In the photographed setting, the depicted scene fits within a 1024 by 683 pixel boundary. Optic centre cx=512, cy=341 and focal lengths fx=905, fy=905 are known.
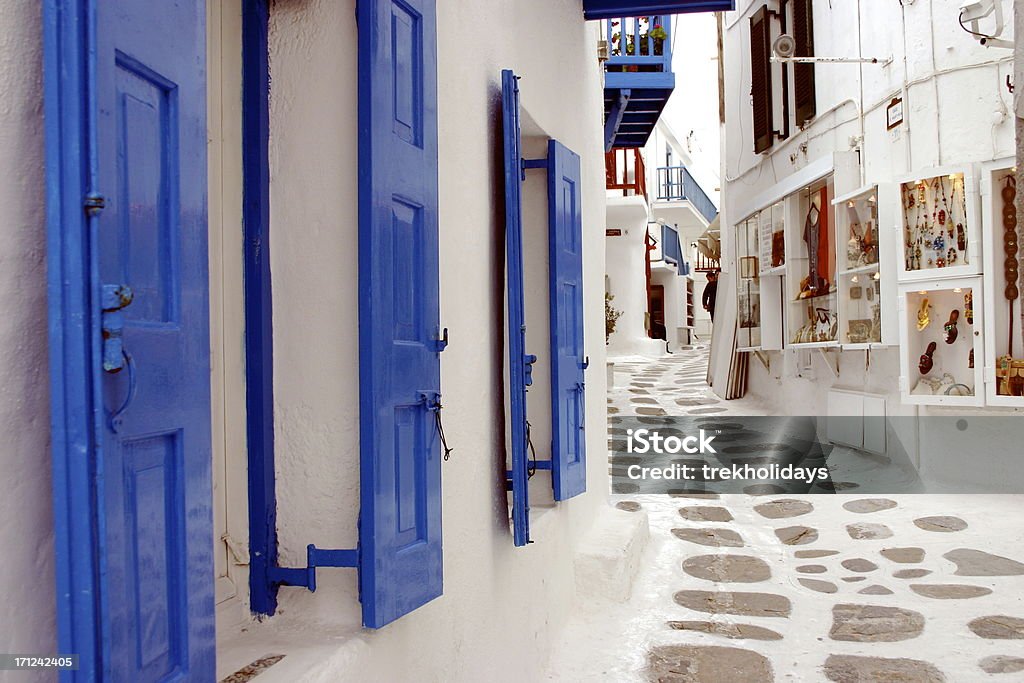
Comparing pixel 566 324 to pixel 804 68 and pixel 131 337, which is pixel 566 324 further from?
pixel 804 68

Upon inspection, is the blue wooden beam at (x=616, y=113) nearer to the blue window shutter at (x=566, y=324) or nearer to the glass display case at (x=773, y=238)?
the glass display case at (x=773, y=238)

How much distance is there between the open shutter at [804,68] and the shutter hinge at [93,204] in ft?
34.0

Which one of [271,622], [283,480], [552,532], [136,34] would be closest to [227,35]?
[136,34]

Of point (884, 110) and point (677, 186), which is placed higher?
point (677, 186)

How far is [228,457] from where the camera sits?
99.6 inches

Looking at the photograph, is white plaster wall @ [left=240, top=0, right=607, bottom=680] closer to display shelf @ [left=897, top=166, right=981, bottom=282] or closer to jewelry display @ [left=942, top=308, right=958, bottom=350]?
display shelf @ [left=897, top=166, right=981, bottom=282]

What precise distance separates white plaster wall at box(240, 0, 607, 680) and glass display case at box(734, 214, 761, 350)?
7.31 meters

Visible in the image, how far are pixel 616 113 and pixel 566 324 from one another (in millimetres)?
5123

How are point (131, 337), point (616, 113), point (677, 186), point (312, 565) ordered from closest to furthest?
point (131, 337) → point (312, 565) → point (616, 113) → point (677, 186)

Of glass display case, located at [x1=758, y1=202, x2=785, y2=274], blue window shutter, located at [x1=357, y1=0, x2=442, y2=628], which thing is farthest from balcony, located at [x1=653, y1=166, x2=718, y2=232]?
blue window shutter, located at [x1=357, y1=0, x2=442, y2=628]

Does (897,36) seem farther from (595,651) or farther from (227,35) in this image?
(227,35)

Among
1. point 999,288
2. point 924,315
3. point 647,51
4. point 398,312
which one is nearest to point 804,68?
point 647,51

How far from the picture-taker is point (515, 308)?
3.93 metres

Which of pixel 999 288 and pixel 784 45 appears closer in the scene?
pixel 999 288
